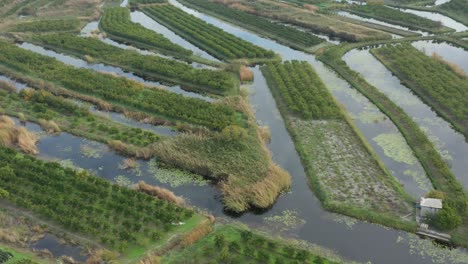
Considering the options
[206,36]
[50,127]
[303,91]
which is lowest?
[50,127]

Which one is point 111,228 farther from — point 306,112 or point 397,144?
point 397,144

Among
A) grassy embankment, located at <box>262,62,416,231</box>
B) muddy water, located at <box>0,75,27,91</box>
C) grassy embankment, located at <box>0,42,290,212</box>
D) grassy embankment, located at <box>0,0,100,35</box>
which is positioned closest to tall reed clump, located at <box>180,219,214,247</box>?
grassy embankment, located at <box>0,42,290,212</box>

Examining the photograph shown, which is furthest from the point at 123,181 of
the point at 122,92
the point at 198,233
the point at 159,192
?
the point at 122,92

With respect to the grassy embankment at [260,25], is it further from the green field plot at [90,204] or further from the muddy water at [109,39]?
the green field plot at [90,204]

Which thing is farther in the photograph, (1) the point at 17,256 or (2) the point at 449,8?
(2) the point at 449,8

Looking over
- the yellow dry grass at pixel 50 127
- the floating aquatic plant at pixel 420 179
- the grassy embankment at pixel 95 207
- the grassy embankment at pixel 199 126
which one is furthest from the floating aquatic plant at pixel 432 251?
the yellow dry grass at pixel 50 127

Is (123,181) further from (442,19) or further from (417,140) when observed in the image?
(442,19)
